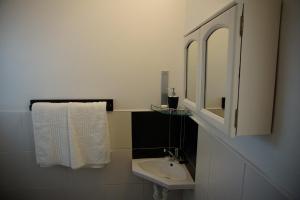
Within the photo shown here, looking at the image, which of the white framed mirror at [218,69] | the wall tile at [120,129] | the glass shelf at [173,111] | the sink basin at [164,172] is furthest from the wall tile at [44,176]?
the white framed mirror at [218,69]

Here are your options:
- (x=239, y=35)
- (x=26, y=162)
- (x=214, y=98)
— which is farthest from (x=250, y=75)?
(x=26, y=162)

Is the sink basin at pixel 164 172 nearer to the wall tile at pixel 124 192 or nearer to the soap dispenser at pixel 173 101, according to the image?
the wall tile at pixel 124 192

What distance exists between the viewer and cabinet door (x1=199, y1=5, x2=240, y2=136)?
0.61 metres

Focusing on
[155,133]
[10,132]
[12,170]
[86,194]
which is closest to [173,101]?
[155,133]

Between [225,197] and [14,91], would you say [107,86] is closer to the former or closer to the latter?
[14,91]

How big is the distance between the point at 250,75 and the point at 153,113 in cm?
108

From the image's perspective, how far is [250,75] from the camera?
59cm

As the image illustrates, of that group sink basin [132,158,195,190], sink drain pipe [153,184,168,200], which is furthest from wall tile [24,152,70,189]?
sink drain pipe [153,184,168,200]

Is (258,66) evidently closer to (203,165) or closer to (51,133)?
(203,165)

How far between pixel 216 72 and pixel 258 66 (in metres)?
0.29

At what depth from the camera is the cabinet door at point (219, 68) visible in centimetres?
61

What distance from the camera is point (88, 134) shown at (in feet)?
4.89

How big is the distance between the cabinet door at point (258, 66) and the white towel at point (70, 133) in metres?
1.08

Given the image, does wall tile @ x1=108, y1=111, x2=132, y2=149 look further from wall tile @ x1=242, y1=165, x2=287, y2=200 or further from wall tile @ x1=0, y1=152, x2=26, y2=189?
→ wall tile @ x1=242, y1=165, x2=287, y2=200
